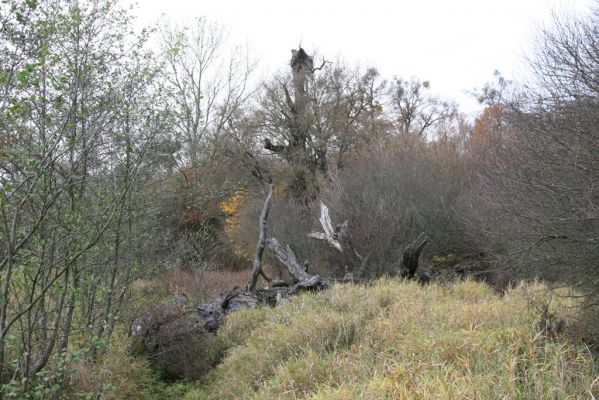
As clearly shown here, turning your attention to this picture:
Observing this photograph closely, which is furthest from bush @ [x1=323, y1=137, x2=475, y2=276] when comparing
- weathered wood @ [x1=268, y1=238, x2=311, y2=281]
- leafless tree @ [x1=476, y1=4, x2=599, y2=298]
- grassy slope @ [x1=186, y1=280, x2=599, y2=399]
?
leafless tree @ [x1=476, y1=4, x2=599, y2=298]

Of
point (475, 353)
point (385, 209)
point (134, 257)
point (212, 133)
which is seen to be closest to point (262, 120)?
point (212, 133)

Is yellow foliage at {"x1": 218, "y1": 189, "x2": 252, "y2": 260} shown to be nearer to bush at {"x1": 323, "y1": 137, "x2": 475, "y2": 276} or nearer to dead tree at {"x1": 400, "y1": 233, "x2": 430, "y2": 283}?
bush at {"x1": 323, "y1": 137, "x2": 475, "y2": 276}

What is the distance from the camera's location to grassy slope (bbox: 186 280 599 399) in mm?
3801

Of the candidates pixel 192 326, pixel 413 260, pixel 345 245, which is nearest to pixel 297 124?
pixel 345 245

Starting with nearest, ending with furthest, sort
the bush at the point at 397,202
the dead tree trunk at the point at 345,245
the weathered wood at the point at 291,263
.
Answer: the weathered wood at the point at 291,263, the dead tree trunk at the point at 345,245, the bush at the point at 397,202

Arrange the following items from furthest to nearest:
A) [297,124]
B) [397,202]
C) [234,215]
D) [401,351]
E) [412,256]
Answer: [297,124] → [234,215] → [397,202] → [412,256] → [401,351]

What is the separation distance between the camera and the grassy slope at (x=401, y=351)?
3801 mm

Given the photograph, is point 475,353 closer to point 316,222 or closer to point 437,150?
point 316,222

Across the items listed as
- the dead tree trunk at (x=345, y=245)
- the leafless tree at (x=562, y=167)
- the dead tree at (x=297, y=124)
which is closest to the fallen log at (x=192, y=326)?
the dead tree trunk at (x=345, y=245)

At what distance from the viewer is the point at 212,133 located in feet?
66.6

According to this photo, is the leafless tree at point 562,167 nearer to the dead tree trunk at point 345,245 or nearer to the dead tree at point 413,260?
the dead tree at point 413,260

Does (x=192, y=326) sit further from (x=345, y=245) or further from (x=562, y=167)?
(x=562, y=167)

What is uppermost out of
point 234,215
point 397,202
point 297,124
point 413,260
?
point 297,124

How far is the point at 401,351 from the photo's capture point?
189 inches
